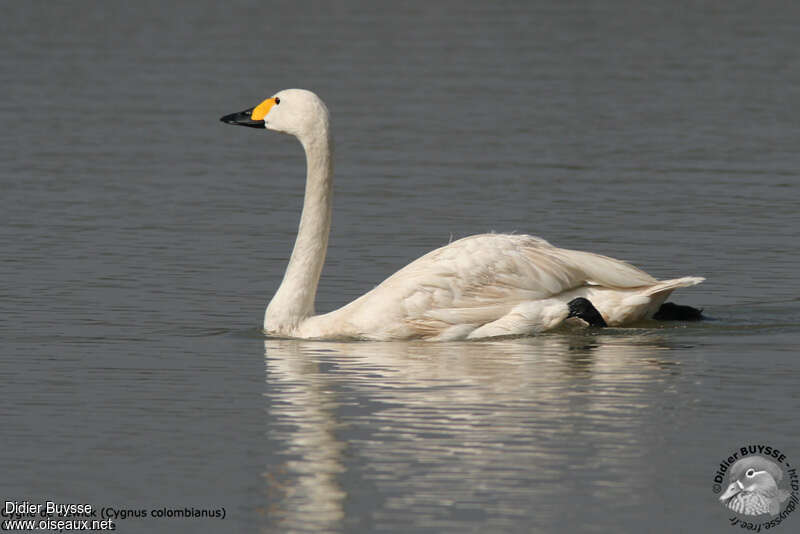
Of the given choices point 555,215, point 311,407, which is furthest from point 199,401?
point 555,215

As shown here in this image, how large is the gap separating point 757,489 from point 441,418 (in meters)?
2.26

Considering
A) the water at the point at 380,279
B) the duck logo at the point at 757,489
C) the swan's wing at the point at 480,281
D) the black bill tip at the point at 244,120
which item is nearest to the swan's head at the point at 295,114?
the black bill tip at the point at 244,120

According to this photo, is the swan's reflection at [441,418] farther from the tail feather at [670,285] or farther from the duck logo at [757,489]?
the duck logo at [757,489]

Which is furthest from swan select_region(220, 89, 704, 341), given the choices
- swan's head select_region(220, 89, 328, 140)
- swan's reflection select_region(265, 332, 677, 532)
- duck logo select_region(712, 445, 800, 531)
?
duck logo select_region(712, 445, 800, 531)

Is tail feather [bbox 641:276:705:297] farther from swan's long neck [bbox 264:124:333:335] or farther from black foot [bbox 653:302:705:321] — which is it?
swan's long neck [bbox 264:124:333:335]

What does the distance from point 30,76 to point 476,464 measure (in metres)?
26.9

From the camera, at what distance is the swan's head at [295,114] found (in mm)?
14734

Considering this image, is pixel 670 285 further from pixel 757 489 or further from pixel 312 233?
pixel 757 489

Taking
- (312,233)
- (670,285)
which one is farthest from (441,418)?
(312,233)

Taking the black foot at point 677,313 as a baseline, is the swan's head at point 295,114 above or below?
above

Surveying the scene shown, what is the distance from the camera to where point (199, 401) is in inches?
458

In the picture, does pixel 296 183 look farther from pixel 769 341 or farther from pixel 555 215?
pixel 769 341

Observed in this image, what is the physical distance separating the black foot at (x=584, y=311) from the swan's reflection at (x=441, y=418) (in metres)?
0.19

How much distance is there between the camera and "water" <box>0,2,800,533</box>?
9680 millimetres
